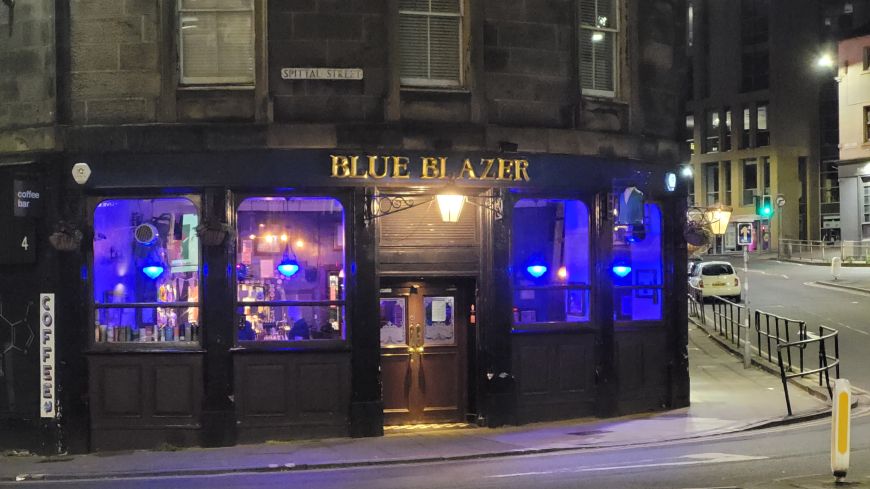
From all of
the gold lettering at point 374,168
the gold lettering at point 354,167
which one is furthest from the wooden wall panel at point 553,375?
the gold lettering at point 354,167

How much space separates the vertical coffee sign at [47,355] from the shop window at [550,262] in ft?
21.6

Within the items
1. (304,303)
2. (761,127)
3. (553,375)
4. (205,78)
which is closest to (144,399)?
(304,303)

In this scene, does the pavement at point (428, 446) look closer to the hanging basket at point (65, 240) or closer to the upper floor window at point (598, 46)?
the hanging basket at point (65, 240)

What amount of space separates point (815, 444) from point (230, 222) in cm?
818

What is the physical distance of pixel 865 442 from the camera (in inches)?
459

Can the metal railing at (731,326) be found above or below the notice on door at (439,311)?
below

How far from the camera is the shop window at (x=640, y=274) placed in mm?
15391

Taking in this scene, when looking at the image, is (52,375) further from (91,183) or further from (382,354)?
(382,354)

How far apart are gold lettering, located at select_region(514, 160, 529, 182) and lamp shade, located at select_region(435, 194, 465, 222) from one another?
99 centimetres

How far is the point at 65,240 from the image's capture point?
12.9m

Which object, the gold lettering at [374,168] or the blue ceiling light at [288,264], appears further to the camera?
the blue ceiling light at [288,264]

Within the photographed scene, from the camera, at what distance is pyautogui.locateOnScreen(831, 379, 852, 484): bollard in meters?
8.76

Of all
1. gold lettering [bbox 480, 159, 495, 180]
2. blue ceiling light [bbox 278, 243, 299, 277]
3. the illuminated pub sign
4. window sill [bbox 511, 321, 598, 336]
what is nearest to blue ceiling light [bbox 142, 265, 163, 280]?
blue ceiling light [bbox 278, 243, 299, 277]

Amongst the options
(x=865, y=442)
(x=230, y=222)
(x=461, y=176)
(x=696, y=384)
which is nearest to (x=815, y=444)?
(x=865, y=442)
